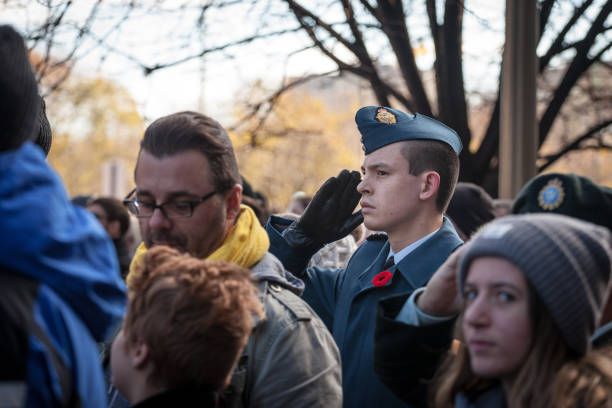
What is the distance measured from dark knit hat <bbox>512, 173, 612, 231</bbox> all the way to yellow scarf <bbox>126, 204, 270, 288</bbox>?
0.88 m

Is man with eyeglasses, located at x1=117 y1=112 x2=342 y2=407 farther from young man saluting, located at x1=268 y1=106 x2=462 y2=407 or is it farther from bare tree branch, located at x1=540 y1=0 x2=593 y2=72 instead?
bare tree branch, located at x1=540 y1=0 x2=593 y2=72

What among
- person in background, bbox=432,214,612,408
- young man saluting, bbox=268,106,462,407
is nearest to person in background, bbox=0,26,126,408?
person in background, bbox=432,214,612,408

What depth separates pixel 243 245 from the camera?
2283 millimetres

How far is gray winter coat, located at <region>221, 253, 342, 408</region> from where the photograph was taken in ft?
6.51

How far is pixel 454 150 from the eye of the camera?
10.5ft

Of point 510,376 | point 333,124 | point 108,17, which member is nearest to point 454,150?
point 510,376

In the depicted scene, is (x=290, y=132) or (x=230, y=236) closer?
(x=230, y=236)

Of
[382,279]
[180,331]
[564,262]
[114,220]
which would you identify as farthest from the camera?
[114,220]

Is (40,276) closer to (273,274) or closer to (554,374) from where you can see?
(273,274)

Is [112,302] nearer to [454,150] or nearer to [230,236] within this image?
[230,236]

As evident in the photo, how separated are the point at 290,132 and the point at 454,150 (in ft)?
18.0

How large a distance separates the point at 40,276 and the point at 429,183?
2059 millimetres

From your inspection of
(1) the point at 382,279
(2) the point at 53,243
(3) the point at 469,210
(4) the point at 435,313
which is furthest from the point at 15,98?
(3) the point at 469,210

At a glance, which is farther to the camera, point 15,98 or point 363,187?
point 363,187
